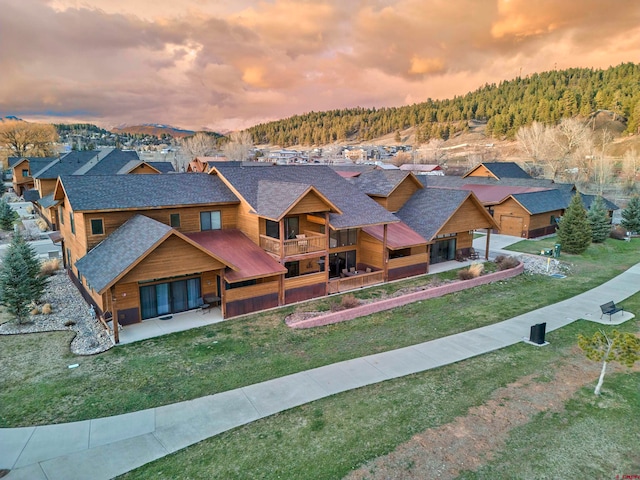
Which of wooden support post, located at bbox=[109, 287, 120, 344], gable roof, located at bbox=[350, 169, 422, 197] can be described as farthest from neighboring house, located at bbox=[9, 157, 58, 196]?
wooden support post, located at bbox=[109, 287, 120, 344]

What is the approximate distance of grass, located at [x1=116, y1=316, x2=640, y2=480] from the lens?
930 centimetres

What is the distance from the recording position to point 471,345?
1612 centimetres

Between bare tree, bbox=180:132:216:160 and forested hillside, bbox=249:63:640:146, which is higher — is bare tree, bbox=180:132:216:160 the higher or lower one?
the lower one

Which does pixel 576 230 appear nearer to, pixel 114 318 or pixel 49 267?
pixel 114 318

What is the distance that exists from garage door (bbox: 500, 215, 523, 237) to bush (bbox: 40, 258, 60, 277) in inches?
1573

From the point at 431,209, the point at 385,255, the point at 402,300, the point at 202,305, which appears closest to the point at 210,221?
the point at 202,305

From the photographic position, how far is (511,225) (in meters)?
41.2

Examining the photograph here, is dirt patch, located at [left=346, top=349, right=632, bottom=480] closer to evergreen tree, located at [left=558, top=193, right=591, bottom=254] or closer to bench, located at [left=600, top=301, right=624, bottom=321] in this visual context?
bench, located at [left=600, top=301, right=624, bottom=321]

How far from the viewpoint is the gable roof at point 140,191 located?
66.3 ft

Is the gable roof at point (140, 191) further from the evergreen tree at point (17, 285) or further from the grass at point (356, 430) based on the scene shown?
the grass at point (356, 430)

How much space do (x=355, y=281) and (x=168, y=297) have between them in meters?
10.6

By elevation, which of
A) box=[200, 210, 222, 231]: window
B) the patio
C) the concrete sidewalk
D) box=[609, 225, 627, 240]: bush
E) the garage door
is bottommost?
the concrete sidewalk

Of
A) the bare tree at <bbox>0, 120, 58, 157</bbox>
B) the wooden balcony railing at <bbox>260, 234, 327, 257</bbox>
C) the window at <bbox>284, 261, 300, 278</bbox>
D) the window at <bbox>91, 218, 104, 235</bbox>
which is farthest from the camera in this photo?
the bare tree at <bbox>0, 120, 58, 157</bbox>

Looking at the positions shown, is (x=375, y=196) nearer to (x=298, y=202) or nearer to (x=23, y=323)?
(x=298, y=202)
